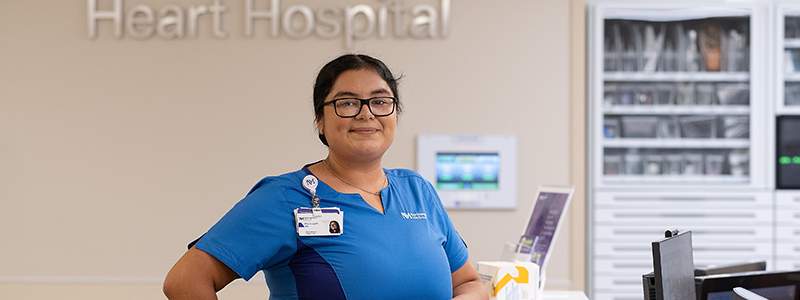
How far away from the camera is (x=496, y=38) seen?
12.5 feet

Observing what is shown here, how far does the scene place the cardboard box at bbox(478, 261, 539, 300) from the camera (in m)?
1.88

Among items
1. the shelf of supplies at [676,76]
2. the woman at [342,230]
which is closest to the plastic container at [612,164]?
the shelf of supplies at [676,76]

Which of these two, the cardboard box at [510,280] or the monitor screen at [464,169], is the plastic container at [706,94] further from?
the cardboard box at [510,280]

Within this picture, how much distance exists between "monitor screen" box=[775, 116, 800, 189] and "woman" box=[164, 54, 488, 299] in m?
3.09

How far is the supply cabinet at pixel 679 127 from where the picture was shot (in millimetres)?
3709

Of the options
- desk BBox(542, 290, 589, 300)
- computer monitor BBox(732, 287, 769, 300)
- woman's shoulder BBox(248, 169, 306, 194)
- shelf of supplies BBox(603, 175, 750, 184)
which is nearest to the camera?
computer monitor BBox(732, 287, 769, 300)

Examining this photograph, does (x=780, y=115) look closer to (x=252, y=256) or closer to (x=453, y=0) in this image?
(x=453, y=0)

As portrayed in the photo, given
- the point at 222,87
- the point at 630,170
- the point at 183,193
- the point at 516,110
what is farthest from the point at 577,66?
the point at 183,193

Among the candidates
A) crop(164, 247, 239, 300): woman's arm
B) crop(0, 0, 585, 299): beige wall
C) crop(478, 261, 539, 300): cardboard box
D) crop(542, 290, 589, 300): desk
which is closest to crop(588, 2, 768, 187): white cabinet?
crop(0, 0, 585, 299): beige wall

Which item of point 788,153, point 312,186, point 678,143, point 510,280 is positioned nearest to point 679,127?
point 678,143

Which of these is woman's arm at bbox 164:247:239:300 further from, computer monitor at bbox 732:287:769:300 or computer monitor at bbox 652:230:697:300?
computer monitor at bbox 732:287:769:300

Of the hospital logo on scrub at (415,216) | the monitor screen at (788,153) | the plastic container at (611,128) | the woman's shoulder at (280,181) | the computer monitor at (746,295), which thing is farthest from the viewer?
the plastic container at (611,128)

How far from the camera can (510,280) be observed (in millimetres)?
1897

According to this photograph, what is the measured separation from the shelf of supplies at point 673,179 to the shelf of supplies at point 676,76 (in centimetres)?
63
